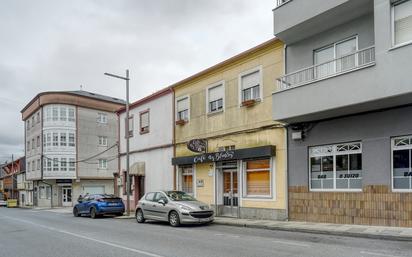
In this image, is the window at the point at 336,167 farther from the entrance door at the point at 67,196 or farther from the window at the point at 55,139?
the entrance door at the point at 67,196

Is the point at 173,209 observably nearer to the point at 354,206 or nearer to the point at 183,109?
the point at 354,206

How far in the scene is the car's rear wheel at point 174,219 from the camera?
615 inches

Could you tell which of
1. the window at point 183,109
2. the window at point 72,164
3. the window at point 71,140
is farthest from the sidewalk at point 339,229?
the window at point 71,140

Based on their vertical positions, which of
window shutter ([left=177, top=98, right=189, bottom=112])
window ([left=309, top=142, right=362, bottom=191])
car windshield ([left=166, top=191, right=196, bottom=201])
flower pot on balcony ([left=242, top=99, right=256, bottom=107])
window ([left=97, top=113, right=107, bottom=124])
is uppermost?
window ([left=97, top=113, right=107, bottom=124])

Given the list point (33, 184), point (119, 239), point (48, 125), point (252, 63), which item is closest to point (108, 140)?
point (48, 125)

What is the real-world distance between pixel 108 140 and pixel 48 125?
→ 842 centimetres

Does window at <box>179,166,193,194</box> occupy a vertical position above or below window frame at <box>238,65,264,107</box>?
below

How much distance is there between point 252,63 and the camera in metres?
17.7

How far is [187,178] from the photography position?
2206cm

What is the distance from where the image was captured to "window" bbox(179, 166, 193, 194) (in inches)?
853

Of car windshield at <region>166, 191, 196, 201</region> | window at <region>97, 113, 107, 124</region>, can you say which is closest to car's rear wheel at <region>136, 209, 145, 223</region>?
car windshield at <region>166, 191, 196, 201</region>

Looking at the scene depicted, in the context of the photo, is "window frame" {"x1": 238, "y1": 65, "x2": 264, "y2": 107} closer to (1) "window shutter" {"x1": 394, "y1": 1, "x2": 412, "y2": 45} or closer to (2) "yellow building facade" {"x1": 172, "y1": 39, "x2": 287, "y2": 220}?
(2) "yellow building facade" {"x1": 172, "y1": 39, "x2": 287, "y2": 220}

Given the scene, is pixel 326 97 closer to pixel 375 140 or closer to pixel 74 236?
pixel 375 140

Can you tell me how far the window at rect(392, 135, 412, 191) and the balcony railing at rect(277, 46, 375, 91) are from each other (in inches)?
105
